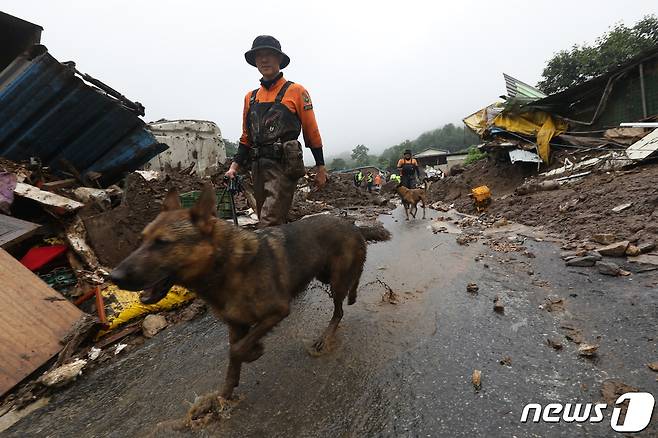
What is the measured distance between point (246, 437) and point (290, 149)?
8.98 ft

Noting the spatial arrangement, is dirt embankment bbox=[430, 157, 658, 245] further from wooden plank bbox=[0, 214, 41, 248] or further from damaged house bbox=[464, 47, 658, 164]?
wooden plank bbox=[0, 214, 41, 248]

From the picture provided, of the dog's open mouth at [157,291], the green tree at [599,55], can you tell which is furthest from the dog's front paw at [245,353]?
the green tree at [599,55]

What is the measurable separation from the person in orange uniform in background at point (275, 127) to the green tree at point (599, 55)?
2629cm

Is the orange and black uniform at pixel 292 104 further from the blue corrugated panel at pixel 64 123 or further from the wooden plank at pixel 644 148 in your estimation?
the wooden plank at pixel 644 148

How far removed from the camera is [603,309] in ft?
8.61

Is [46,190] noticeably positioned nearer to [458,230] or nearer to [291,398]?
[291,398]

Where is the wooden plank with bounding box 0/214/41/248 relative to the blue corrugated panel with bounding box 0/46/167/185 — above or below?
below

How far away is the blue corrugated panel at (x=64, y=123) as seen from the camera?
15.0 feet

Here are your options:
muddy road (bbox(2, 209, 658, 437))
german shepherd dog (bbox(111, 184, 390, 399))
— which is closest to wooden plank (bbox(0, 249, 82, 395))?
muddy road (bbox(2, 209, 658, 437))

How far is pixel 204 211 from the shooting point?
77.2 inches

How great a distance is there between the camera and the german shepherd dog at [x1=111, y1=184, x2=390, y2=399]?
1.79m

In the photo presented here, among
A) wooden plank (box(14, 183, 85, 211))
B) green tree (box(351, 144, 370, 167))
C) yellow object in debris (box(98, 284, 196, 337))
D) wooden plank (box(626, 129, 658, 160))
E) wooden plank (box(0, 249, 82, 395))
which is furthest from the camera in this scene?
green tree (box(351, 144, 370, 167))

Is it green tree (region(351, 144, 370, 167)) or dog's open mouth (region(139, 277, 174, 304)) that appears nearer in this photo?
dog's open mouth (region(139, 277, 174, 304))

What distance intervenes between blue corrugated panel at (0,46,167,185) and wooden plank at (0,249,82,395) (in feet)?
8.67
